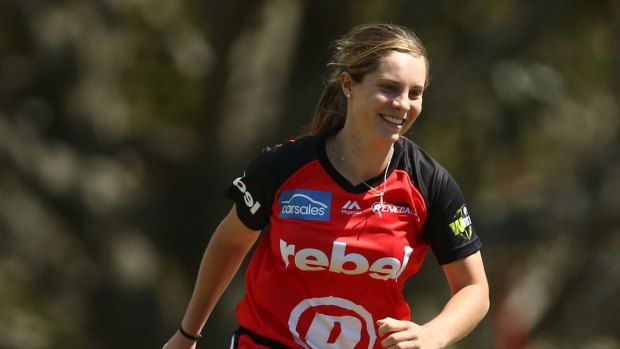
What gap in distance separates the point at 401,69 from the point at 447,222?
61cm

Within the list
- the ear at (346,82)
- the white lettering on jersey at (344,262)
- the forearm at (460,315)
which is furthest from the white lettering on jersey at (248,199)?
the forearm at (460,315)

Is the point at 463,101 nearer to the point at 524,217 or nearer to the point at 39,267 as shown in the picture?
the point at 524,217

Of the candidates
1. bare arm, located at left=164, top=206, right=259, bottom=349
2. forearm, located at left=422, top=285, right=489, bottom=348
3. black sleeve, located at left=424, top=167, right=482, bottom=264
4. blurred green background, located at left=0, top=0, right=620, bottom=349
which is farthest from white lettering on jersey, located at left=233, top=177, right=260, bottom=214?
blurred green background, located at left=0, top=0, right=620, bottom=349

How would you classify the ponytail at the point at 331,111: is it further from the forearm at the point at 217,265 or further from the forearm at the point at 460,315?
the forearm at the point at 460,315

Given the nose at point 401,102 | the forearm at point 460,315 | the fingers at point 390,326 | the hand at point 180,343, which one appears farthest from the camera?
the hand at point 180,343

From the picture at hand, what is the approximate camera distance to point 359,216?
5.12 meters

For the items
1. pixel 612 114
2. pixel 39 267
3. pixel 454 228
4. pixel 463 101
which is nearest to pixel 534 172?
pixel 612 114

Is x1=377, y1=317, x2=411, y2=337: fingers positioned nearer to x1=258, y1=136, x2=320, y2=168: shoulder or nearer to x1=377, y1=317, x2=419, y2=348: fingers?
x1=377, y1=317, x2=419, y2=348: fingers

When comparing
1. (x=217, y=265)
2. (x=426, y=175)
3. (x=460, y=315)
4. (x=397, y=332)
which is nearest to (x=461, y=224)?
(x=426, y=175)

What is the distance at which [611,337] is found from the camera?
19422 mm

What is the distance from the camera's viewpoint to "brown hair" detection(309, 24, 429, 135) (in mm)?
5078

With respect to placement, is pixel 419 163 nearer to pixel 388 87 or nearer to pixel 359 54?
pixel 388 87

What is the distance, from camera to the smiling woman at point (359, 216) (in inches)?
199

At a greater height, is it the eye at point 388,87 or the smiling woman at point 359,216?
the eye at point 388,87
